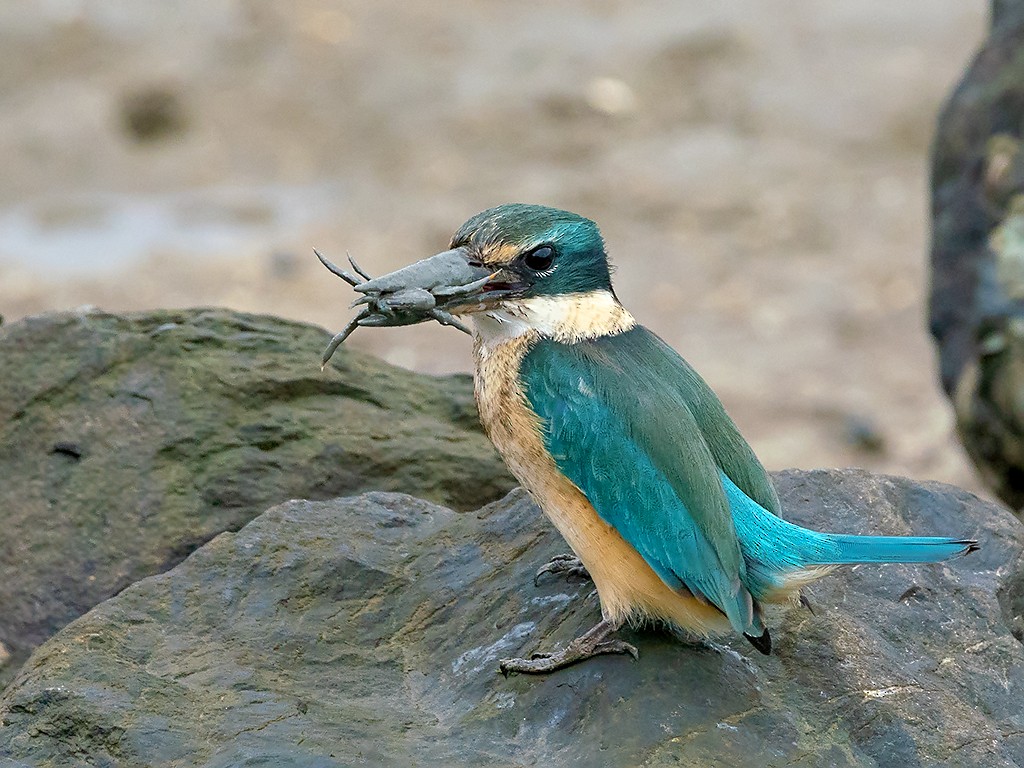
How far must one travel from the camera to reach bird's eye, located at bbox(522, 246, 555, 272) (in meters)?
3.88

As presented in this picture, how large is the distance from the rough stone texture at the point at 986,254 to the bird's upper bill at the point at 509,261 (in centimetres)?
303

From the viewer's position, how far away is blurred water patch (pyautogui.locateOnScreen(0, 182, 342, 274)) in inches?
398

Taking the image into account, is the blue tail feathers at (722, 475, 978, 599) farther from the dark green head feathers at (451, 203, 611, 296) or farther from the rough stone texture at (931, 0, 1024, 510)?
the rough stone texture at (931, 0, 1024, 510)

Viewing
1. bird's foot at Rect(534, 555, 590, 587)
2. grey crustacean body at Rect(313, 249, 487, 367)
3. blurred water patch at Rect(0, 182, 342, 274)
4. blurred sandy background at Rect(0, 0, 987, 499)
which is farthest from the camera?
blurred water patch at Rect(0, 182, 342, 274)

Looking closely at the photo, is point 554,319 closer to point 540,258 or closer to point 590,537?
point 540,258

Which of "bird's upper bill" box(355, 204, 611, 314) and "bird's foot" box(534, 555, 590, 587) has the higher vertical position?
"bird's upper bill" box(355, 204, 611, 314)

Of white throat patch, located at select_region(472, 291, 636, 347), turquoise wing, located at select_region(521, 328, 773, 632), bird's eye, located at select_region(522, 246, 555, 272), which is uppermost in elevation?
bird's eye, located at select_region(522, 246, 555, 272)

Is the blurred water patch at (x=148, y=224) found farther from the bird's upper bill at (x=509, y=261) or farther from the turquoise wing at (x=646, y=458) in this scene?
the turquoise wing at (x=646, y=458)

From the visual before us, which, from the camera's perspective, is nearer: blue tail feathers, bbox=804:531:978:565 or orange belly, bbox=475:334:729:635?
blue tail feathers, bbox=804:531:978:565

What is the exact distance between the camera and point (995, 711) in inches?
148

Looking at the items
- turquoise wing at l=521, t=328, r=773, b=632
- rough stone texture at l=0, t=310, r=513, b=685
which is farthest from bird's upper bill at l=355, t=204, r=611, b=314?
rough stone texture at l=0, t=310, r=513, b=685

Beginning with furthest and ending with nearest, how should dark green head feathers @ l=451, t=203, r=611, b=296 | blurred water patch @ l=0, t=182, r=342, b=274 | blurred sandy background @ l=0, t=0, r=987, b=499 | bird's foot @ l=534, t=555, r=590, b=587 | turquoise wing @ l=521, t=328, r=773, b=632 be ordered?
blurred water patch @ l=0, t=182, r=342, b=274 < blurred sandy background @ l=0, t=0, r=987, b=499 < bird's foot @ l=534, t=555, r=590, b=587 < dark green head feathers @ l=451, t=203, r=611, b=296 < turquoise wing @ l=521, t=328, r=773, b=632

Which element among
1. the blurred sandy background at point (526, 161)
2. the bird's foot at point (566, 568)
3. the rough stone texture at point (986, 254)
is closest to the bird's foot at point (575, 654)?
the bird's foot at point (566, 568)

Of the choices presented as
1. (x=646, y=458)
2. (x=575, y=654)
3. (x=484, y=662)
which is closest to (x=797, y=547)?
(x=646, y=458)
